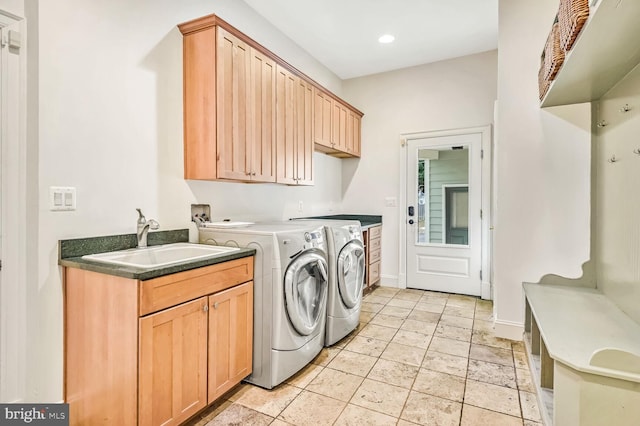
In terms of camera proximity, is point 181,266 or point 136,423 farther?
point 181,266

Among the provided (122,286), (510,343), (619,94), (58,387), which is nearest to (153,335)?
(122,286)

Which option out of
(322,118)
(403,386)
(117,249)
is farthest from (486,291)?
(117,249)

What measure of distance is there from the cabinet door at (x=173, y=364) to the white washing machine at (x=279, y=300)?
1.33ft

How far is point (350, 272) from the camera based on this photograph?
9.11 ft

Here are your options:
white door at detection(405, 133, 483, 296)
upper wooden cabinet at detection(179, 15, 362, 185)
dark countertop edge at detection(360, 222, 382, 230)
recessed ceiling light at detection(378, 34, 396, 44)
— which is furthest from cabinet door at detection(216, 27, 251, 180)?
white door at detection(405, 133, 483, 296)

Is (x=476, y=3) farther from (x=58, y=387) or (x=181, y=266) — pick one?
(x=58, y=387)

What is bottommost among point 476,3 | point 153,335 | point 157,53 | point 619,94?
point 153,335

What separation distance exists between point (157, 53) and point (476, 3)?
2.72 meters

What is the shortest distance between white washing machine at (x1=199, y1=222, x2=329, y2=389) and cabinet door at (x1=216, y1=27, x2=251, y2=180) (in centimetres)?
49

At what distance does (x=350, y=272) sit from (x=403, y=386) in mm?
960

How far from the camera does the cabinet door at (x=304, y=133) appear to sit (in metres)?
3.19

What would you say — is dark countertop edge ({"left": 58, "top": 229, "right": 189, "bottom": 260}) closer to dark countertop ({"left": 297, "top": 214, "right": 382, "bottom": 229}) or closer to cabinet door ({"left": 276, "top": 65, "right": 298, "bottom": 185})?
cabinet door ({"left": 276, "top": 65, "right": 298, "bottom": 185})

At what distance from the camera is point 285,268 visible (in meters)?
2.05

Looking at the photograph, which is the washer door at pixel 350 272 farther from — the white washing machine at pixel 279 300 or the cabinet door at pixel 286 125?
the cabinet door at pixel 286 125
